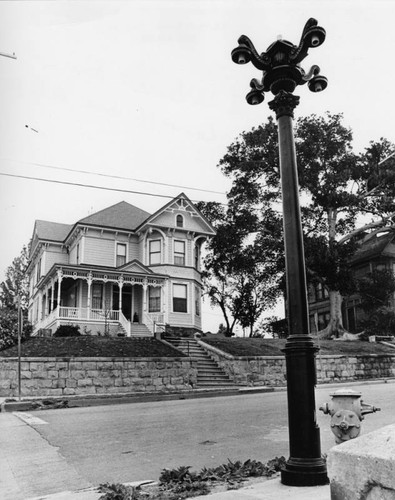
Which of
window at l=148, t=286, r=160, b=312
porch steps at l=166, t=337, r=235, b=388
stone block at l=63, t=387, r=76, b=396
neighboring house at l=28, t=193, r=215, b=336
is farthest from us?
window at l=148, t=286, r=160, b=312

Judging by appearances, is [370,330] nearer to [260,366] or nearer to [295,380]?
[260,366]

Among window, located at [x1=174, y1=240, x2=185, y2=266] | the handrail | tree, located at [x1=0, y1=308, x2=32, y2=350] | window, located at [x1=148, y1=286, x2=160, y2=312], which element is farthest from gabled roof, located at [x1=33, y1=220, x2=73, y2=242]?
the handrail

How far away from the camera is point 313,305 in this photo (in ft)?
159

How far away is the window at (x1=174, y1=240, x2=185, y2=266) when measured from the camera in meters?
31.9

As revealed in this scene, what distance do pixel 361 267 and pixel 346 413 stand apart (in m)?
39.8

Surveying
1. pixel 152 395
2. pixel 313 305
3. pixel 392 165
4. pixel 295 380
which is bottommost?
pixel 152 395

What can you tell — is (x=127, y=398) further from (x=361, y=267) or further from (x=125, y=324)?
(x=361, y=267)

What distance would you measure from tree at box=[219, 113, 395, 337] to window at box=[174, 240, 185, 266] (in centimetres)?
493

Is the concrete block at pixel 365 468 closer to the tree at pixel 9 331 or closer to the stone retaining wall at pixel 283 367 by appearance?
the stone retaining wall at pixel 283 367

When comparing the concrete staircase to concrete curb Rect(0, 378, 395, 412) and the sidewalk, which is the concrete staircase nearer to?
concrete curb Rect(0, 378, 395, 412)

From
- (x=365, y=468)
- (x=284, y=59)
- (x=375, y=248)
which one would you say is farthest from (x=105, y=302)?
(x=365, y=468)

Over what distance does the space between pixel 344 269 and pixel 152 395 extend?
1783 centimetres

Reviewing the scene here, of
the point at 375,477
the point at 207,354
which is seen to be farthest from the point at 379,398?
the point at 375,477

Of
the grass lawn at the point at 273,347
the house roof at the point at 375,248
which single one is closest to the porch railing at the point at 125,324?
the grass lawn at the point at 273,347
